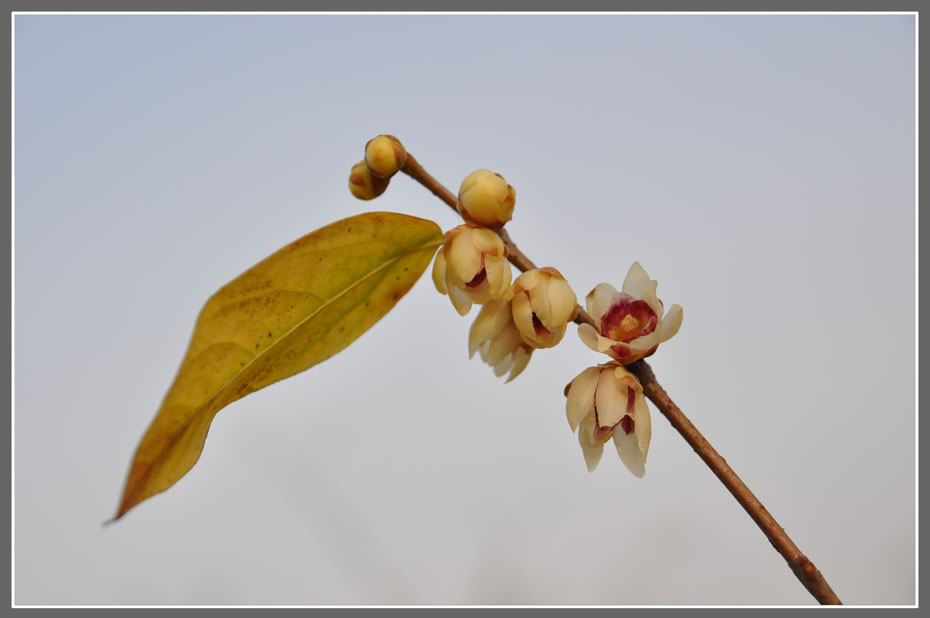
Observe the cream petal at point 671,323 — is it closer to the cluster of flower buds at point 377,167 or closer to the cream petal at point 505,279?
the cream petal at point 505,279

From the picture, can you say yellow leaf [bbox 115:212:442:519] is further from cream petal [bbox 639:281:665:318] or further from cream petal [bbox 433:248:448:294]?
cream petal [bbox 639:281:665:318]

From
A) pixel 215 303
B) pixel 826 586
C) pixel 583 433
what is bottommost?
pixel 826 586

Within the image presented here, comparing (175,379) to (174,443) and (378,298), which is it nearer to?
(174,443)

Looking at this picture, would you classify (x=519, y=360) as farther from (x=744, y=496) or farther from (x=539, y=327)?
(x=744, y=496)

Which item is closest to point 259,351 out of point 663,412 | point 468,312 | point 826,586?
point 468,312

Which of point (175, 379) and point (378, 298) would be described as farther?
point (378, 298)

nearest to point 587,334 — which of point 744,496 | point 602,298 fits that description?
point 602,298

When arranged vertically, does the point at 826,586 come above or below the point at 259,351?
below
